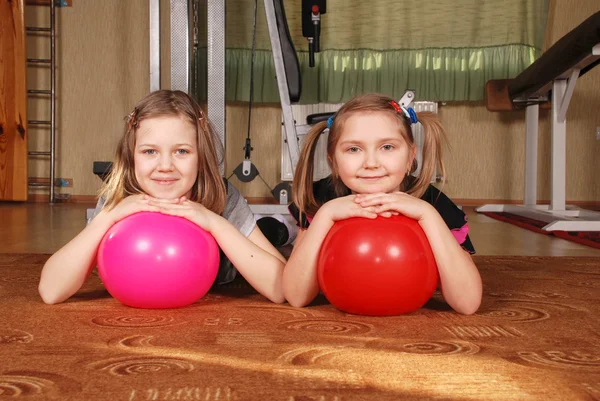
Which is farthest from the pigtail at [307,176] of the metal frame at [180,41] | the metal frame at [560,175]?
the metal frame at [560,175]

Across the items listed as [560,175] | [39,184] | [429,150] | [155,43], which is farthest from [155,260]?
[39,184]

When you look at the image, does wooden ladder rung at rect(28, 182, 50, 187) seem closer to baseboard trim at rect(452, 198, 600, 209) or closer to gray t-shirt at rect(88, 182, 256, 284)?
baseboard trim at rect(452, 198, 600, 209)

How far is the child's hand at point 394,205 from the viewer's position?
1.26 meters

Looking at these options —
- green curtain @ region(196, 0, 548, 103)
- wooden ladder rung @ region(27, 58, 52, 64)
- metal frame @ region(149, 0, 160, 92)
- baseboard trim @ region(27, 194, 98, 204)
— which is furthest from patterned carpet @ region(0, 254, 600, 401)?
wooden ladder rung @ region(27, 58, 52, 64)

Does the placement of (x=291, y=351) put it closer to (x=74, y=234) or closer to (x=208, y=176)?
(x=208, y=176)

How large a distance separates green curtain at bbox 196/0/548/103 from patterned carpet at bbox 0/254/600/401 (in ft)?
11.9

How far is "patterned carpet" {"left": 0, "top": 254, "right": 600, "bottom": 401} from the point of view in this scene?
2.78 ft

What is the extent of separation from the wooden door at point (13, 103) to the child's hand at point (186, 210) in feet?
13.4

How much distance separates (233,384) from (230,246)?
563 millimetres

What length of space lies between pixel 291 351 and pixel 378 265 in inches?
10.3

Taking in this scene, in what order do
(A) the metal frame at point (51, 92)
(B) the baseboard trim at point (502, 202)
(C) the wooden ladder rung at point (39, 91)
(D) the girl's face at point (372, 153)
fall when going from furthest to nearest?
1. (B) the baseboard trim at point (502, 202)
2. (C) the wooden ladder rung at point (39, 91)
3. (A) the metal frame at point (51, 92)
4. (D) the girl's face at point (372, 153)

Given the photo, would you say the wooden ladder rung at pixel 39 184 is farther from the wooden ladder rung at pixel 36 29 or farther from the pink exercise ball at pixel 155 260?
the pink exercise ball at pixel 155 260

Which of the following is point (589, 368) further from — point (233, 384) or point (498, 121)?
point (498, 121)

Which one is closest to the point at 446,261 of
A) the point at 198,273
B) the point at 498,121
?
the point at 198,273
